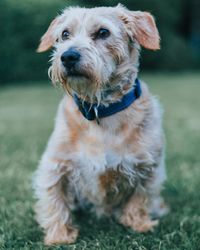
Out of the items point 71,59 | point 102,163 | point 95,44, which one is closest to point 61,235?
point 102,163

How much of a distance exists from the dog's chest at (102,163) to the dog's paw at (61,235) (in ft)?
1.14

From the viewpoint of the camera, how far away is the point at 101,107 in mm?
4371

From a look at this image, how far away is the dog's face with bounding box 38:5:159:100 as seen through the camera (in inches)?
159

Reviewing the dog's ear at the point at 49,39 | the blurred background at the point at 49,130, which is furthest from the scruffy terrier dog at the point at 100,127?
the blurred background at the point at 49,130

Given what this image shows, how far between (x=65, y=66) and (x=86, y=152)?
672 millimetres

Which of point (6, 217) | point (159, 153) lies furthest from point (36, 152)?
point (159, 153)

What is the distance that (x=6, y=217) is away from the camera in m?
4.69

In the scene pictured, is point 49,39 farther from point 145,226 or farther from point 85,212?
point 145,226

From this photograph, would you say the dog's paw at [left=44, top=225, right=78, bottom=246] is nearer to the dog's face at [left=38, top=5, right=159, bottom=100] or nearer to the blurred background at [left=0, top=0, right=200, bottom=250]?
the blurred background at [left=0, top=0, right=200, bottom=250]

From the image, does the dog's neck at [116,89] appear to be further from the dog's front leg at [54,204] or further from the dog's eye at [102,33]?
the dog's front leg at [54,204]

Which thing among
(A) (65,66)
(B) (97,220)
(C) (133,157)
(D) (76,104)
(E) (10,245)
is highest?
(A) (65,66)

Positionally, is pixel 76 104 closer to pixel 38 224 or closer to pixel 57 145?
pixel 57 145

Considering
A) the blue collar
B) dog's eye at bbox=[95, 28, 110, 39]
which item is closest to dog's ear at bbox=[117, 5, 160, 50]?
dog's eye at bbox=[95, 28, 110, 39]

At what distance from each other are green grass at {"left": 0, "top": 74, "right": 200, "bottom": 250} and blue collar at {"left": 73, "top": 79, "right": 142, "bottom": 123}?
0.35m
